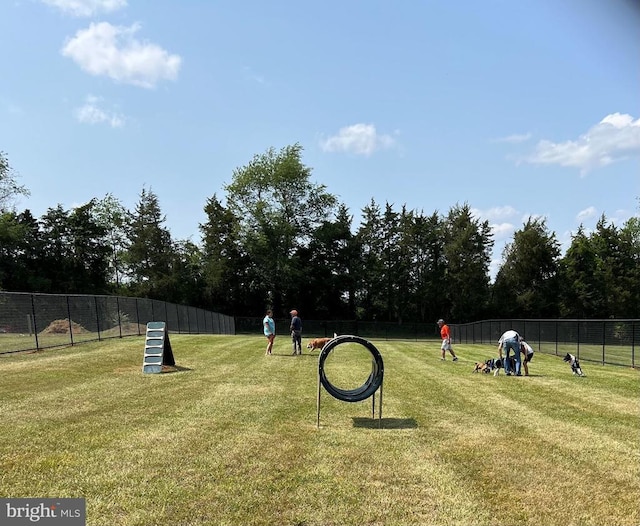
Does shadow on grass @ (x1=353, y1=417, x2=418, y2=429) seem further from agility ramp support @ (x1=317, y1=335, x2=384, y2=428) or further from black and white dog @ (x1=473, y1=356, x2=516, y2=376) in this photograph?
black and white dog @ (x1=473, y1=356, x2=516, y2=376)

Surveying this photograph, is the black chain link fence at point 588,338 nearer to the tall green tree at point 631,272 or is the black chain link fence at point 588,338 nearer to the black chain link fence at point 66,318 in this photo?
the black chain link fence at point 66,318

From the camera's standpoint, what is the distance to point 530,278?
65.6 metres

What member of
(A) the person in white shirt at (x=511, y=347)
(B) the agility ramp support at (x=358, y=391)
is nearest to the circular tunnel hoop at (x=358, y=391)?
(B) the agility ramp support at (x=358, y=391)

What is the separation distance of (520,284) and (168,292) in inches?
1717

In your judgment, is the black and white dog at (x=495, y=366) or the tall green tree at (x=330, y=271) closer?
the black and white dog at (x=495, y=366)

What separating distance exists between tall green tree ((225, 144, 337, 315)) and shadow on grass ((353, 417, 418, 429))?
4773 centimetres

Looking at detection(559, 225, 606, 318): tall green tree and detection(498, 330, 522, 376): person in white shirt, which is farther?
detection(559, 225, 606, 318): tall green tree

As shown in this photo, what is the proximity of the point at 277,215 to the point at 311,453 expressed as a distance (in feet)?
173

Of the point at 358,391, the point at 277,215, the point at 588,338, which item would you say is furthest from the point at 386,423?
the point at 277,215

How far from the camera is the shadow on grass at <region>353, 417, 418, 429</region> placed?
806 cm

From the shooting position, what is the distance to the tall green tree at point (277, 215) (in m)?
57.8

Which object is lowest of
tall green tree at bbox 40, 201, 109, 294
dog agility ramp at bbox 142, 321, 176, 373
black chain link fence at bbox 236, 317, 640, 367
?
black chain link fence at bbox 236, 317, 640, 367

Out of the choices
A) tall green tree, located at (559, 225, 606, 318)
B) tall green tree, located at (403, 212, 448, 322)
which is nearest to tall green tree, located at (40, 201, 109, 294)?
tall green tree, located at (403, 212, 448, 322)

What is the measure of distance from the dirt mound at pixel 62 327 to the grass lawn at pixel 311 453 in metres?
7.20
